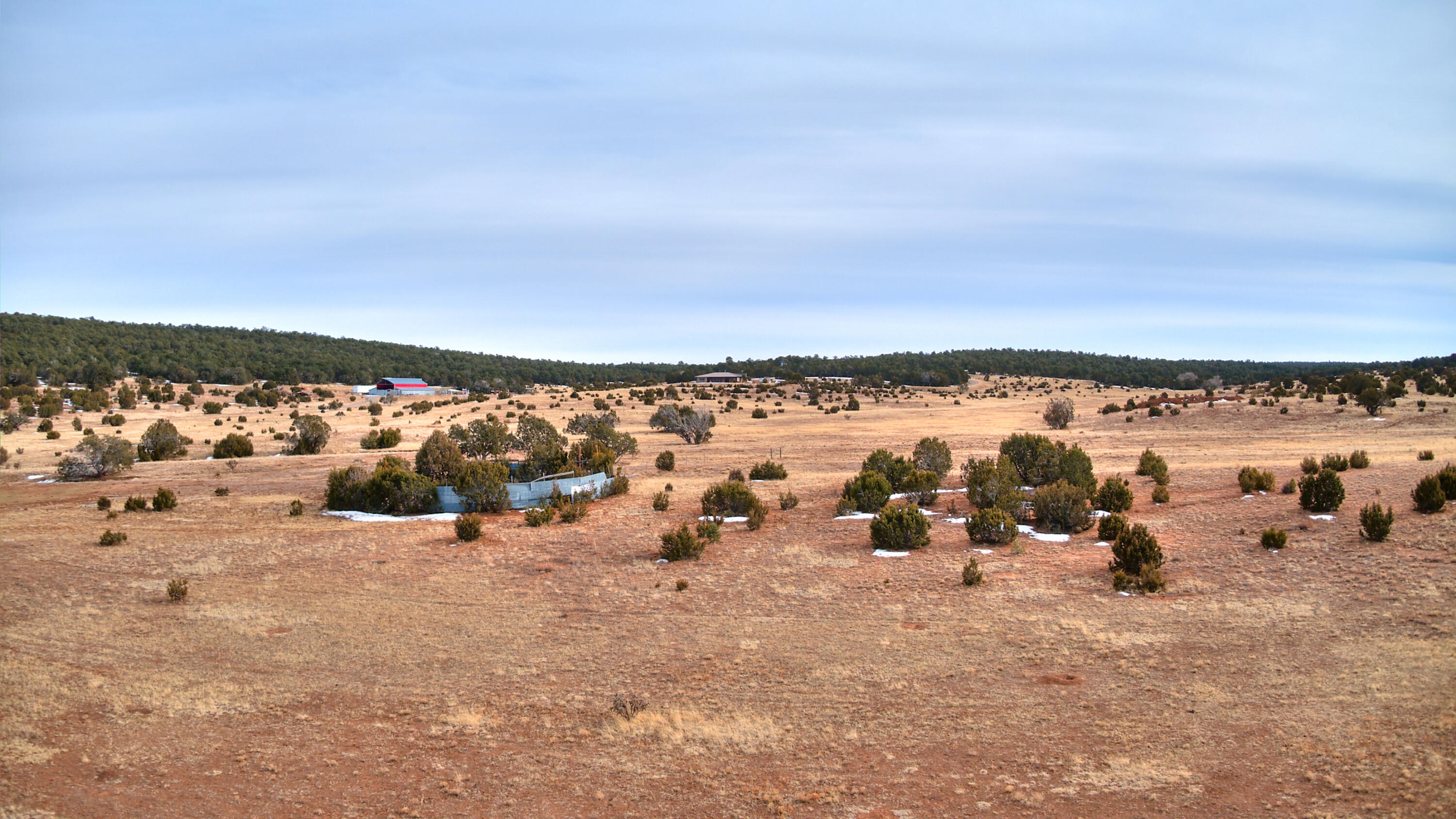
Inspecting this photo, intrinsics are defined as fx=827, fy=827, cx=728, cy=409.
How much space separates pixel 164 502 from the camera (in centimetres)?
2372

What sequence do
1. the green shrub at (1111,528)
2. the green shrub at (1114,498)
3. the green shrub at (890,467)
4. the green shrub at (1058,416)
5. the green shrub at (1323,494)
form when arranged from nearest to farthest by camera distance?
1. the green shrub at (1323,494)
2. the green shrub at (1111,528)
3. the green shrub at (1114,498)
4. the green shrub at (890,467)
5. the green shrub at (1058,416)

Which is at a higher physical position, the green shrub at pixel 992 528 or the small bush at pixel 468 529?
the green shrub at pixel 992 528

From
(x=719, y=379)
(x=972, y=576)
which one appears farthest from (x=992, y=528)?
(x=719, y=379)

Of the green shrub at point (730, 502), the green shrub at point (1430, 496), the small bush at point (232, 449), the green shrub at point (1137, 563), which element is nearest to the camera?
the green shrub at point (1137, 563)

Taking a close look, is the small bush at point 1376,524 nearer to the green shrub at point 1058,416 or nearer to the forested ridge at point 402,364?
the green shrub at point 1058,416

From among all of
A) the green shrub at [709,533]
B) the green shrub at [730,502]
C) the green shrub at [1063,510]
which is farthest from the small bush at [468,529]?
the green shrub at [1063,510]

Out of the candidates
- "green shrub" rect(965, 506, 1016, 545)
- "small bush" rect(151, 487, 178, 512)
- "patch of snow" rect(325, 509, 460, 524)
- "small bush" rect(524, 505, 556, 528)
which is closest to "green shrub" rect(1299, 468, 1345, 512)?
"green shrub" rect(965, 506, 1016, 545)

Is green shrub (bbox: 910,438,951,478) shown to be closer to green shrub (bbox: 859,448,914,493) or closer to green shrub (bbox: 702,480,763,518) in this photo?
green shrub (bbox: 859,448,914,493)

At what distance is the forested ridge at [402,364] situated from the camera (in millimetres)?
80750

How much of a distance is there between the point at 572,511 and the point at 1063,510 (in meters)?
12.3

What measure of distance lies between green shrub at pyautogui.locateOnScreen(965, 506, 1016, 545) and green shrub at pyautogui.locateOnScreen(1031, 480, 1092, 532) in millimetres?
1416

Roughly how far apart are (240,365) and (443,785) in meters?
95.1

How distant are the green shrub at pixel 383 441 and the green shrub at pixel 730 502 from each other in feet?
75.9

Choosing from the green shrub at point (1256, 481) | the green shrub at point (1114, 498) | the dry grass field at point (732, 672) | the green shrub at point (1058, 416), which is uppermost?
the green shrub at point (1058, 416)
